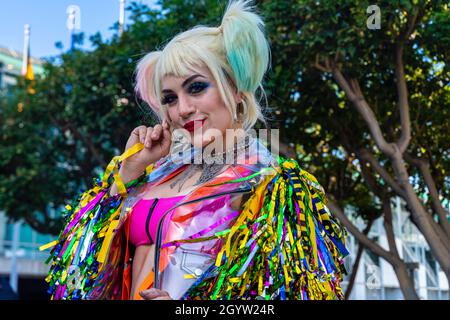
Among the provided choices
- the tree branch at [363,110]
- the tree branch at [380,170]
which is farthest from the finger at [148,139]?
the tree branch at [380,170]

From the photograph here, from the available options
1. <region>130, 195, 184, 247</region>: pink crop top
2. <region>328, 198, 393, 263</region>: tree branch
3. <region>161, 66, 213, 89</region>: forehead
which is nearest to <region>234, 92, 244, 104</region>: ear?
<region>161, 66, 213, 89</region>: forehead

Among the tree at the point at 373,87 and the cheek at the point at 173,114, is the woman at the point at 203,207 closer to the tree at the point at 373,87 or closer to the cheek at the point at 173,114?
the cheek at the point at 173,114

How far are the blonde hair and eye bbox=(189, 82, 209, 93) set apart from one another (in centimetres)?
4

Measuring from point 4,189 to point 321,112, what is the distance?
21.8 ft

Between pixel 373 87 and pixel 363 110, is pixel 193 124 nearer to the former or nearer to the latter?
pixel 363 110

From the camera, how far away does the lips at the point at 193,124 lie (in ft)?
5.65

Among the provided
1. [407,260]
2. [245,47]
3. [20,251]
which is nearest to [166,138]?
[245,47]

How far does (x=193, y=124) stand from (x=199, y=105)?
0.21 feet

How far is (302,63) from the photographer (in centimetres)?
640

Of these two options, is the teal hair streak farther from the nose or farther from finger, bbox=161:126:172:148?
finger, bbox=161:126:172:148

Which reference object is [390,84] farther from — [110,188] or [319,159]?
[110,188]

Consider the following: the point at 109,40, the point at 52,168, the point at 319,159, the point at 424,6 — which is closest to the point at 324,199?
the point at 424,6

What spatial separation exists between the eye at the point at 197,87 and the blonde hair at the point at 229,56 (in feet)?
0.13

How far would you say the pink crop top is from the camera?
5.31 ft
